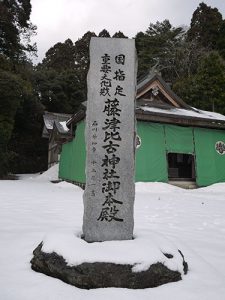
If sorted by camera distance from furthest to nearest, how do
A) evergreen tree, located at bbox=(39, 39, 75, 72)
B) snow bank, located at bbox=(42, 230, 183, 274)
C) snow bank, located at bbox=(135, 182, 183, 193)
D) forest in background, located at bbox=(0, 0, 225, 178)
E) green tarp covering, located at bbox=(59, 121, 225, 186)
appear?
evergreen tree, located at bbox=(39, 39, 75, 72)
forest in background, located at bbox=(0, 0, 225, 178)
green tarp covering, located at bbox=(59, 121, 225, 186)
snow bank, located at bbox=(135, 182, 183, 193)
snow bank, located at bbox=(42, 230, 183, 274)

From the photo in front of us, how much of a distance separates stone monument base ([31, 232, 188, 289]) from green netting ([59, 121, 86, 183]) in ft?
34.1

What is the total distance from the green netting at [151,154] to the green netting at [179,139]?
1.02 feet

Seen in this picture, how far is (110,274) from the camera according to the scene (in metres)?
2.80

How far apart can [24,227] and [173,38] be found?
3450 centimetres

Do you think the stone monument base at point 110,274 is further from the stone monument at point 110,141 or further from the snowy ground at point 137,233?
the stone monument at point 110,141

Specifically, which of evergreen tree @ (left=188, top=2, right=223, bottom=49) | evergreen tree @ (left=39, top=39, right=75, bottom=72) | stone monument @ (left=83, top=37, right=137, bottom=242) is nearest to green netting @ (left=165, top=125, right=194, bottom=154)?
stone monument @ (left=83, top=37, right=137, bottom=242)

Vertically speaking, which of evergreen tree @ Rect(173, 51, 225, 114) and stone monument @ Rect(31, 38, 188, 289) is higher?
evergreen tree @ Rect(173, 51, 225, 114)

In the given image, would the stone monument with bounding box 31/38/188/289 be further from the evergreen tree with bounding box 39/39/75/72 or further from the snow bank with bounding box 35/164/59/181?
the evergreen tree with bounding box 39/39/75/72

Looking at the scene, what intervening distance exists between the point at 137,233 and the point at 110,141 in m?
1.18

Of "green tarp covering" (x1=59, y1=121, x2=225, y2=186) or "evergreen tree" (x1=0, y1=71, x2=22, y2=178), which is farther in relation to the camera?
"evergreen tree" (x1=0, y1=71, x2=22, y2=178)

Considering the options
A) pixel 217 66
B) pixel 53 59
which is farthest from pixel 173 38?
pixel 53 59

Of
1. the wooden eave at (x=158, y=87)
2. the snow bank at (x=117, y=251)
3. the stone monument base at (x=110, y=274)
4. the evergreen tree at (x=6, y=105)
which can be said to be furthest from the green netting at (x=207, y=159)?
the stone monument base at (x=110, y=274)

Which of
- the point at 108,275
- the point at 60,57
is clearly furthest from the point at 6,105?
the point at 60,57

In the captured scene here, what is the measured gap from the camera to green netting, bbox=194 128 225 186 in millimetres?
14109
